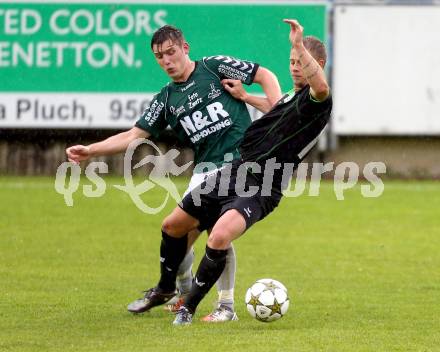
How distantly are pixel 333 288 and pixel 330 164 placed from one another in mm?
11284

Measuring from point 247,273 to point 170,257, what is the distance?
273 centimetres

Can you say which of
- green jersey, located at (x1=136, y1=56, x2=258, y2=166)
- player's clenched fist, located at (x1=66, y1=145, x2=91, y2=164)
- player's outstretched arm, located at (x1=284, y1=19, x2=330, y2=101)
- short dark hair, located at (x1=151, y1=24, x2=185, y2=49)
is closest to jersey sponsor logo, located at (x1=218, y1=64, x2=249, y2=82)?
green jersey, located at (x1=136, y1=56, x2=258, y2=166)

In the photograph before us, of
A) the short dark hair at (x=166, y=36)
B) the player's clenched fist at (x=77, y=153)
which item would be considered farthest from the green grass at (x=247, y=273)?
the short dark hair at (x=166, y=36)

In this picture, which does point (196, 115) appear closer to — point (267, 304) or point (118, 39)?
point (267, 304)

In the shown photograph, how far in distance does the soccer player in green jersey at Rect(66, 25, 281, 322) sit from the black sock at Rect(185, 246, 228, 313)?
0.32 metres

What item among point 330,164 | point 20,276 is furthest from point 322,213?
point 20,276

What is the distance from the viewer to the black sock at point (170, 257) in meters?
8.59

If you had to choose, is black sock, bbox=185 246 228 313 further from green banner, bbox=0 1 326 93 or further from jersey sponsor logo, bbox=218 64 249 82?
green banner, bbox=0 1 326 93

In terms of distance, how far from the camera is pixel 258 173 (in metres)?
8.21

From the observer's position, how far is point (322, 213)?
1642 centimetres

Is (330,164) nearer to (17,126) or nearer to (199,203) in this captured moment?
(17,126)

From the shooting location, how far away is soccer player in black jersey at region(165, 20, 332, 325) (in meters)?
8.03

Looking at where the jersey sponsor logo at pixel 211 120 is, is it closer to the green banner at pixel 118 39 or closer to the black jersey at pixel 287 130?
the black jersey at pixel 287 130

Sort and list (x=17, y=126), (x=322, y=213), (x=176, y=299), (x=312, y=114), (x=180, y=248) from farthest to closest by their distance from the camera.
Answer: (x=17, y=126), (x=322, y=213), (x=176, y=299), (x=180, y=248), (x=312, y=114)
